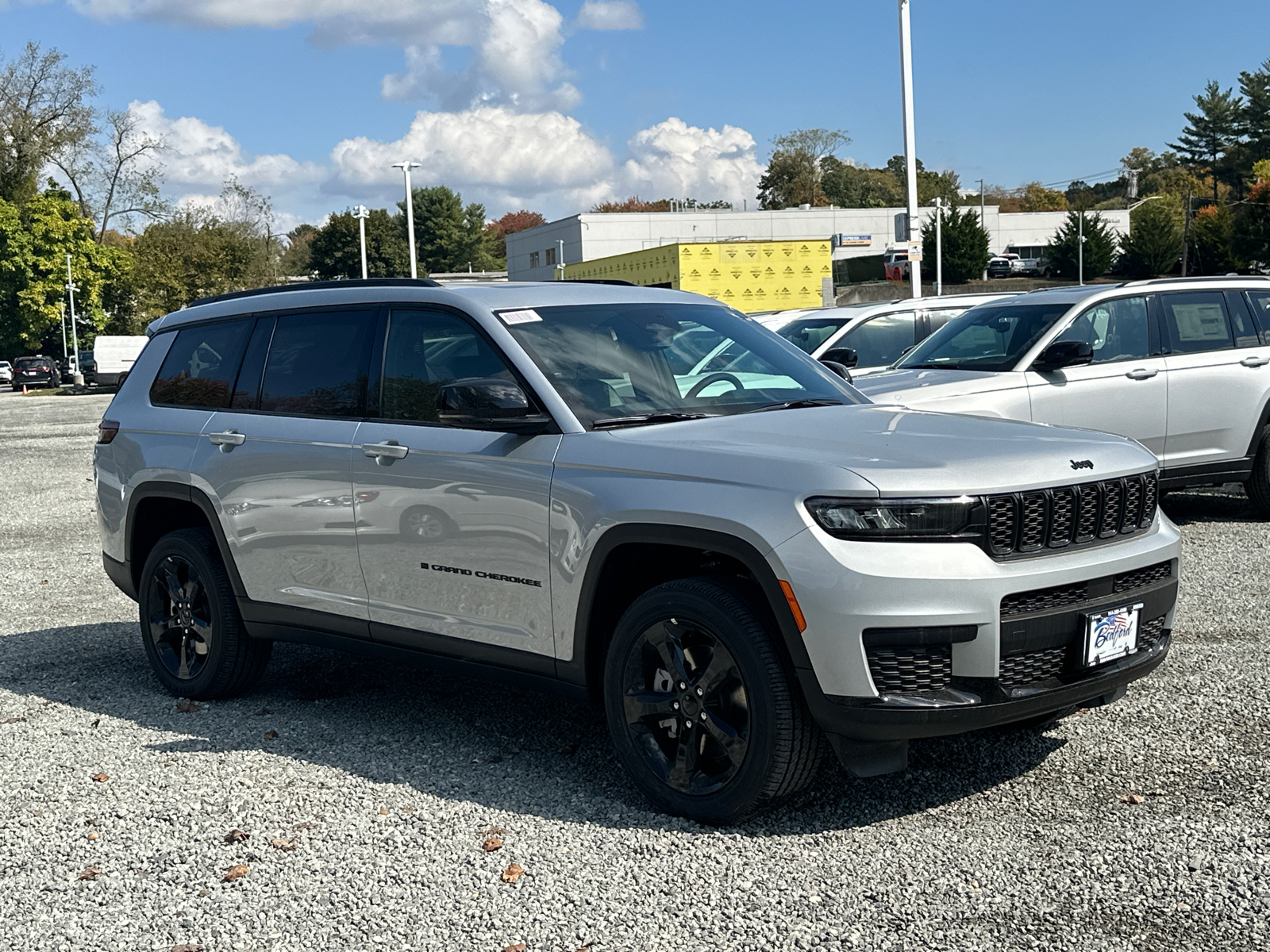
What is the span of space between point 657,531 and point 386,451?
4.69ft

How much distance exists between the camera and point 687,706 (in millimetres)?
4336

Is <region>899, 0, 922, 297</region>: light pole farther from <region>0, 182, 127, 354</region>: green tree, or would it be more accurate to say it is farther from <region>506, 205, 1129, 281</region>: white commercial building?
<region>0, 182, 127, 354</region>: green tree

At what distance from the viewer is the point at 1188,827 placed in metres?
4.19

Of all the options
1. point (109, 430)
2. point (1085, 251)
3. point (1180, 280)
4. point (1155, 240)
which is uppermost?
point (1155, 240)

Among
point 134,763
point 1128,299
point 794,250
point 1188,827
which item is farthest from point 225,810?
point 794,250

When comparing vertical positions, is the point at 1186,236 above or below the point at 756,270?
above

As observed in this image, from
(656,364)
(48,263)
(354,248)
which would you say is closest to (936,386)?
(656,364)

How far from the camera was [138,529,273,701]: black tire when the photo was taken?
6.16 meters

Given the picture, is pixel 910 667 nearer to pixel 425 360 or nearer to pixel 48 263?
pixel 425 360

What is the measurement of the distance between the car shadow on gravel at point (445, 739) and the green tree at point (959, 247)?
75.6 meters

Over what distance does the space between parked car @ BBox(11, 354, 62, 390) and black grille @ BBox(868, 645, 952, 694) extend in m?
70.1

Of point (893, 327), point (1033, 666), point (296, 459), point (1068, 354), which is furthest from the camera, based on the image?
point (893, 327)

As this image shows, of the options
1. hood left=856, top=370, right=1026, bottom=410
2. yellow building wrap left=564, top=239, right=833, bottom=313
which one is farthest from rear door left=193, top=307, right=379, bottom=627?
yellow building wrap left=564, top=239, right=833, bottom=313

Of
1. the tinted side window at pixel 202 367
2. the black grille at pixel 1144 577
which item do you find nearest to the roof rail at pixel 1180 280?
the black grille at pixel 1144 577
